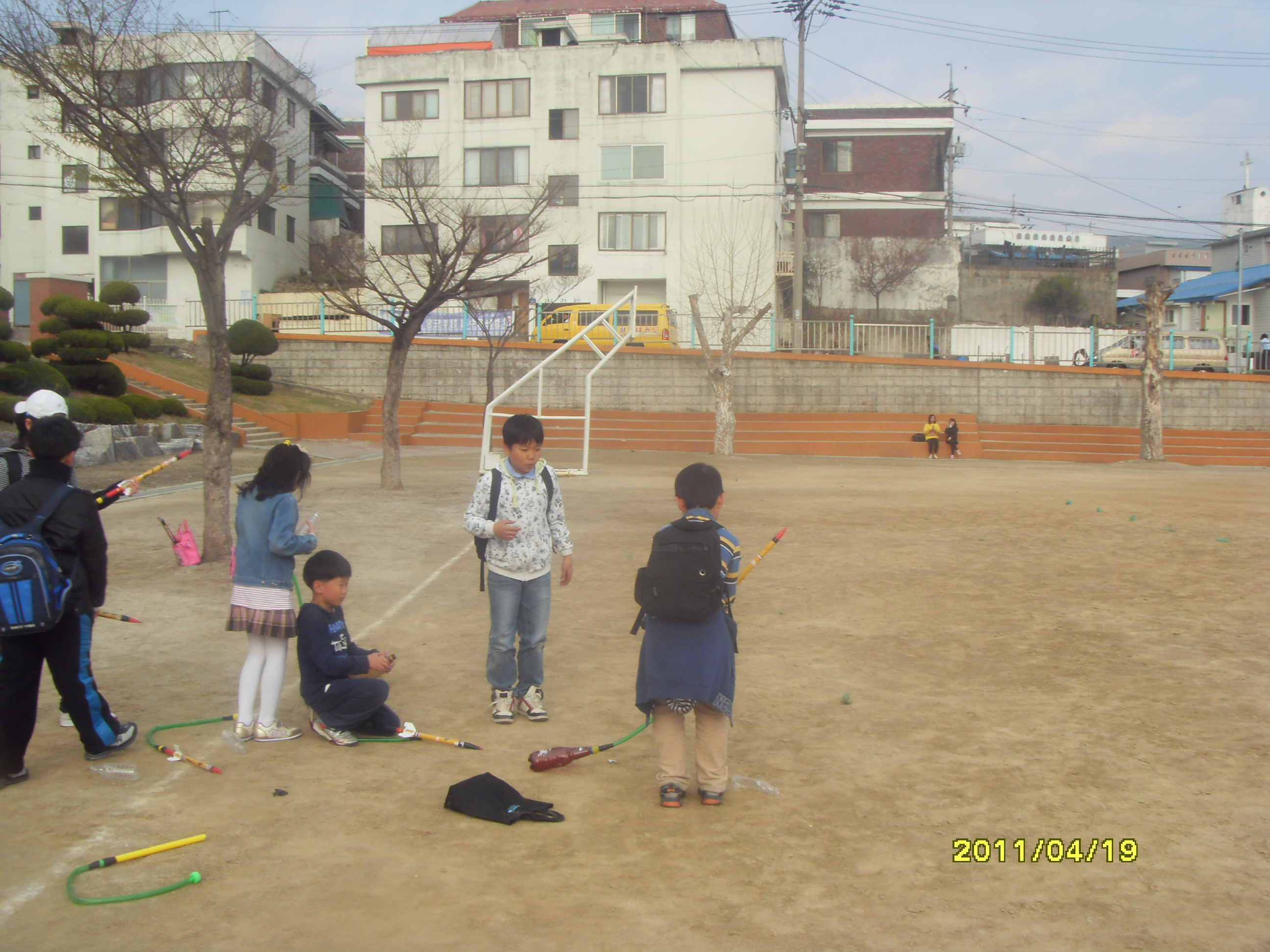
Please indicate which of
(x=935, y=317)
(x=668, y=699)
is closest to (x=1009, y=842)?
(x=668, y=699)

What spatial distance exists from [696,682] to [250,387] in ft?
74.8

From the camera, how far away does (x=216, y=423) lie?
9188 millimetres

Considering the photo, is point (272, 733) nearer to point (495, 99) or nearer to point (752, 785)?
point (752, 785)

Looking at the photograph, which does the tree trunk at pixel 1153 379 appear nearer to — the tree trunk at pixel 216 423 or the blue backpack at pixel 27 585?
the tree trunk at pixel 216 423

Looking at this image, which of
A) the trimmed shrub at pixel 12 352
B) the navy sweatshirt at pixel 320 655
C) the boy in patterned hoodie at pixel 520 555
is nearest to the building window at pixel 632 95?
the trimmed shrub at pixel 12 352

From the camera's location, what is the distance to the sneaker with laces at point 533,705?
5.30 m

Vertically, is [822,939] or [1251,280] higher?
[1251,280]

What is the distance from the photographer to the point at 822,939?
314 centimetres

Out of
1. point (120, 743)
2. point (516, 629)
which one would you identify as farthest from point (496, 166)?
point (120, 743)

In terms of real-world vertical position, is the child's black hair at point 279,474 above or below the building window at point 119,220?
below

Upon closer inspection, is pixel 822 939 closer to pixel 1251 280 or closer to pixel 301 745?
pixel 301 745

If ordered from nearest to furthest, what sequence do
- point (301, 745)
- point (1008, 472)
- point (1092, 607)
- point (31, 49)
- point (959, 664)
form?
point (301, 745) < point (959, 664) < point (1092, 607) < point (31, 49) < point (1008, 472)

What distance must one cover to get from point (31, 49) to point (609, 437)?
17022 millimetres

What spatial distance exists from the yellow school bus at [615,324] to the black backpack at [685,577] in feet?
73.6
